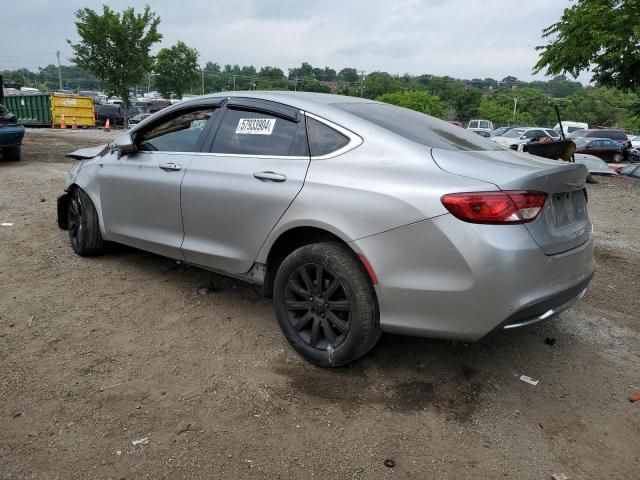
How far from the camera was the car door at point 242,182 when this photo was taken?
3.21m

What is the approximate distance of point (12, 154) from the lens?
38.7 ft

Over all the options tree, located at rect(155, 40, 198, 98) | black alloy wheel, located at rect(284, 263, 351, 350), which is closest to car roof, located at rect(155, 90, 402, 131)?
black alloy wheel, located at rect(284, 263, 351, 350)

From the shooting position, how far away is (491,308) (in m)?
2.56

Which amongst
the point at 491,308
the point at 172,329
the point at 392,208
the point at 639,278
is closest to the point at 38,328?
the point at 172,329

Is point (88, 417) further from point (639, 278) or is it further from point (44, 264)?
point (639, 278)

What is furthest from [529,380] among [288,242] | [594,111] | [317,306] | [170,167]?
[594,111]

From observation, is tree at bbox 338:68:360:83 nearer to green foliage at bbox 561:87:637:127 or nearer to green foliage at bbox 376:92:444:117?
green foliage at bbox 376:92:444:117

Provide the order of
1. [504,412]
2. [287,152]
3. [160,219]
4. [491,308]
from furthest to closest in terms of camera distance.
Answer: [160,219] → [287,152] → [504,412] → [491,308]

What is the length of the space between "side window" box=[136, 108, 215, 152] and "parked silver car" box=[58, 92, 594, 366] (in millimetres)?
14

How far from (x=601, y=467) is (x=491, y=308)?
2.73 ft

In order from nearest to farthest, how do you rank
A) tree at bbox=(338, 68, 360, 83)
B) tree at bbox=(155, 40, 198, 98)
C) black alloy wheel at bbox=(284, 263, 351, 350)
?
black alloy wheel at bbox=(284, 263, 351, 350), tree at bbox=(155, 40, 198, 98), tree at bbox=(338, 68, 360, 83)

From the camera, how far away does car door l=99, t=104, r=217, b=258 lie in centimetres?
385

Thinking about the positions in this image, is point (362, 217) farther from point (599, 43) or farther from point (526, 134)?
point (526, 134)

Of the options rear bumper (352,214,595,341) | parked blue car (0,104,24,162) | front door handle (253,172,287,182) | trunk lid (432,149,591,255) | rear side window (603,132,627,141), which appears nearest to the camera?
rear bumper (352,214,595,341)
